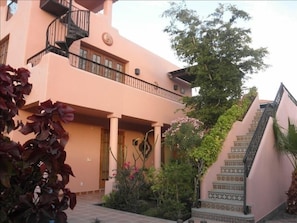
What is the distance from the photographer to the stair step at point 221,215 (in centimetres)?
586

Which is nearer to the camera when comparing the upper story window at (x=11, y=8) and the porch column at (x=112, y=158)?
the porch column at (x=112, y=158)

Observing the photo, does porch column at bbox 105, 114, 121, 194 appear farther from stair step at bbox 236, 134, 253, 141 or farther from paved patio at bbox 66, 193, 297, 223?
stair step at bbox 236, 134, 253, 141

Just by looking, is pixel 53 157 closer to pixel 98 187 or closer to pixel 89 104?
pixel 89 104

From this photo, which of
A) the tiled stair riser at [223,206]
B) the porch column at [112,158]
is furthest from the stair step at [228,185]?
the porch column at [112,158]

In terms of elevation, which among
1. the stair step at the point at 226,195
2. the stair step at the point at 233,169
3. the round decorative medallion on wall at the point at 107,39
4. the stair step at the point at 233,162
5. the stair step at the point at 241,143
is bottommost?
the stair step at the point at 226,195

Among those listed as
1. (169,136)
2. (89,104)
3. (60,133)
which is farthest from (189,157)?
(60,133)

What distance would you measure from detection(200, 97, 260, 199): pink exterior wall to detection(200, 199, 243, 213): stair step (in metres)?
0.27

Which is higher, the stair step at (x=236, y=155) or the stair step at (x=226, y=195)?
the stair step at (x=236, y=155)

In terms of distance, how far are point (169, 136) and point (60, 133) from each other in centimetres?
615

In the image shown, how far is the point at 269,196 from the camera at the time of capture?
281 inches

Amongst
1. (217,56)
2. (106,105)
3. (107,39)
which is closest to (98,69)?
(107,39)

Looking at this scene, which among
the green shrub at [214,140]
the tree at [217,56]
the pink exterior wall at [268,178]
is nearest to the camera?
the pink exterior wall at [268,178]

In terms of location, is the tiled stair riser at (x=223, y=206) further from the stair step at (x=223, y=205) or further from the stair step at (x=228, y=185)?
the stair step at (x=228, y=185)

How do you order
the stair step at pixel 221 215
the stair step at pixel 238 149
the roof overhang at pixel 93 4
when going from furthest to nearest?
the roof overhang at pixel 93 4 < the stair step at pixel 238 149 < the stair step at pixel 221 215
